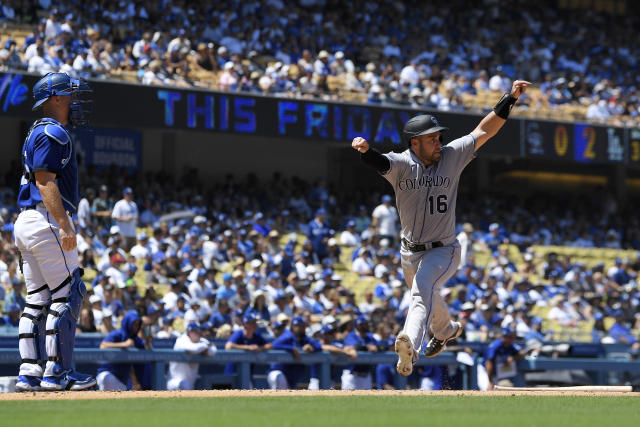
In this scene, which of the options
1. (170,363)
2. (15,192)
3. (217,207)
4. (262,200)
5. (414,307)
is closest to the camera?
(414,307)

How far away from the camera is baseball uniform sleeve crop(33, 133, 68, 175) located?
732 cm

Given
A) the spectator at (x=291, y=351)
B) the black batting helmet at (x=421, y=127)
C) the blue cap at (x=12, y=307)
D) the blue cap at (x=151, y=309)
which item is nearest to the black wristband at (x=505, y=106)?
the black batting helmet at (x=421, y=127)

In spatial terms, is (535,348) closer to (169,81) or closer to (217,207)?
(217,207)

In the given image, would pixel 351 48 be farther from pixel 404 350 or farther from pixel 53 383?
pixel 53 383

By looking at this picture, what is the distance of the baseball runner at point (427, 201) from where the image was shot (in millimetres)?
8156

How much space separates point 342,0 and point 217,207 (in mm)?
9349

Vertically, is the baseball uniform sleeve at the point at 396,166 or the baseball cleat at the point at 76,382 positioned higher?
the baseball uniform sleeve at the point at 396,166

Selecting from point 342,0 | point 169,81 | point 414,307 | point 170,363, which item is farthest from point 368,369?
point 342,0

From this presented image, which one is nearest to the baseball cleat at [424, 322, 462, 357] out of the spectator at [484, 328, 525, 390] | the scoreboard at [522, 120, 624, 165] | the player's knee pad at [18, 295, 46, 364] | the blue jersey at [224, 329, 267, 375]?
the player's knee pad at [18, 295, 46, 364]

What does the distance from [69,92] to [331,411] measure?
2.94 metres

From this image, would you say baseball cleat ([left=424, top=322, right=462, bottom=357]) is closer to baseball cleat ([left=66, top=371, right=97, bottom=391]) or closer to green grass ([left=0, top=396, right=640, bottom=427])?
green grass ([left=0, top=396, right=640, bottom=427])

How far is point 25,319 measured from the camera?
7.55 meters

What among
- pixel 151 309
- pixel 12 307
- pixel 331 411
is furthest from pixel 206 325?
pixel 331 411

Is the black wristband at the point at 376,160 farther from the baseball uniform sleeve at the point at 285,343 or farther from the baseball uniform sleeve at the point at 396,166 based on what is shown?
the baseball uniform sleeve at the point at 285,343
